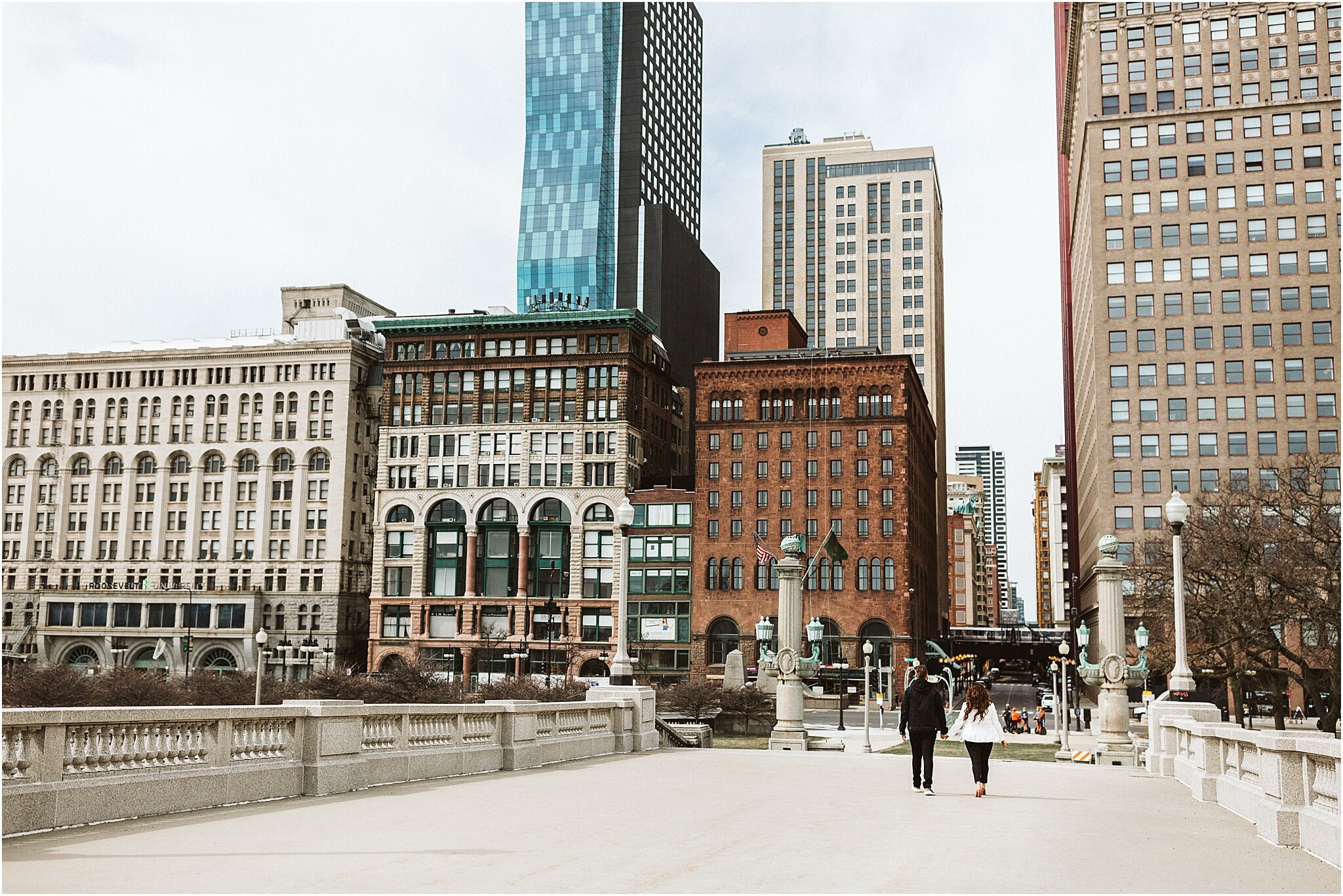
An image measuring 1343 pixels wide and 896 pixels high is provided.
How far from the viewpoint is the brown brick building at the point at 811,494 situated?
10069 centimetres

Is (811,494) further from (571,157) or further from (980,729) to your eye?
(980,729)

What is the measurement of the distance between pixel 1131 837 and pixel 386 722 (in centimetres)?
1025

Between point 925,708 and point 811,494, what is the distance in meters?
86.4

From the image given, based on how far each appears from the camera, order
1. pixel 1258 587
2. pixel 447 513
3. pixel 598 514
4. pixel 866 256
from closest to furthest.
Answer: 1. pixel 1258 587
2. pixel 598 514
3. pixel 447 513
4. pixel 866 256

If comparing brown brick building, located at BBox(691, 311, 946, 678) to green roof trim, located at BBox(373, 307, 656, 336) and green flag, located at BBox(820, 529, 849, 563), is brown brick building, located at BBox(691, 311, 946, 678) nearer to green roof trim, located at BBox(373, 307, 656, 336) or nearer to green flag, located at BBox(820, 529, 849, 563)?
green roof trim, located at BBox(373, 307, 656, 336)

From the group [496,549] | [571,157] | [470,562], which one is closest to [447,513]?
[470,562]

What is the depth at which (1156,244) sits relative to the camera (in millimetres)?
92250

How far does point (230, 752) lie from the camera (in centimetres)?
1493

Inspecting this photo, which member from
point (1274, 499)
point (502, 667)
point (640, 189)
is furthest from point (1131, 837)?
point (640, 189)

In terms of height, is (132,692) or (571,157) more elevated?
(571,157)

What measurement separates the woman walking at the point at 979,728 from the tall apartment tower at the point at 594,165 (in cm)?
13043

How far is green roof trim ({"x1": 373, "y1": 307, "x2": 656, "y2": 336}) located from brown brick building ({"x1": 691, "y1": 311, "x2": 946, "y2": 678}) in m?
9.71

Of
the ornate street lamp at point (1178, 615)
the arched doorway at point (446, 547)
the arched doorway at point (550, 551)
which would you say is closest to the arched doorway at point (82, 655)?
the arched doorway at point (446, 547)

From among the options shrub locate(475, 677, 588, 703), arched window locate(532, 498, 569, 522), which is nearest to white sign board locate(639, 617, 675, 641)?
arched window locate(532, 498, 569, 522)
